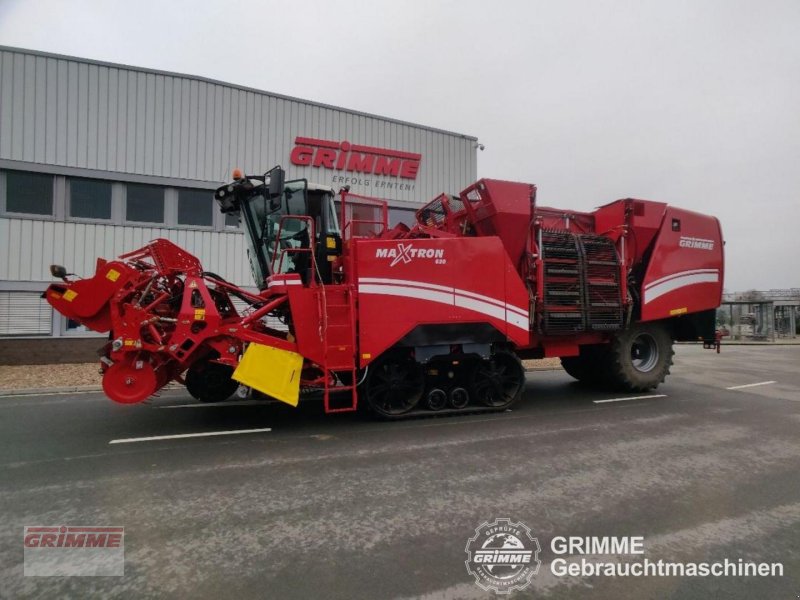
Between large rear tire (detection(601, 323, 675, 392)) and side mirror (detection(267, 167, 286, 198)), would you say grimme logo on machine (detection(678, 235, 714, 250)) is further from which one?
side mirror (detection(267, 167, 286, 198))

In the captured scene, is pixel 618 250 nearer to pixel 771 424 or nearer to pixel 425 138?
pixel 771 424

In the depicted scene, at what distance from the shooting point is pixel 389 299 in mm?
5660

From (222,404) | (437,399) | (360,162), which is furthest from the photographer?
(360,162)

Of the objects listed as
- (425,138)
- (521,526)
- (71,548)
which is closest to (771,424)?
(521,526)

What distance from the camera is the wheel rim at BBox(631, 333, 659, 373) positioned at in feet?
26.4

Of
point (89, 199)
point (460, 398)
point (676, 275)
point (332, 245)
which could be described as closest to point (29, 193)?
point (89, 199)

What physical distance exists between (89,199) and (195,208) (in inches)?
99.5

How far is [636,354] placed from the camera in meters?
8.22

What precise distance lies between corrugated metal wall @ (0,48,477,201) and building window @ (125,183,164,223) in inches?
17.7

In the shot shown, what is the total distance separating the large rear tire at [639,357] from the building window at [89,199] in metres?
12.7

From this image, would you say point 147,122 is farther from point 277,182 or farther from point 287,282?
point 287,282

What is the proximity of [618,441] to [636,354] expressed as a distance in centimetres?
374

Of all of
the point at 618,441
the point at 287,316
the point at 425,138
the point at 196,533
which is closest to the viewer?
the point at 196,533

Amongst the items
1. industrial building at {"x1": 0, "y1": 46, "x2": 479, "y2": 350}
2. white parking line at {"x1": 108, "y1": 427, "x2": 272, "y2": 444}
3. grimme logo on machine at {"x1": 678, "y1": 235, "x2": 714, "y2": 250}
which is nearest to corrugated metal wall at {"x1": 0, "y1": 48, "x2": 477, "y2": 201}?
industrial building at {"x1": 0, "y1": 46, "x2": 479, "y2": 350}
